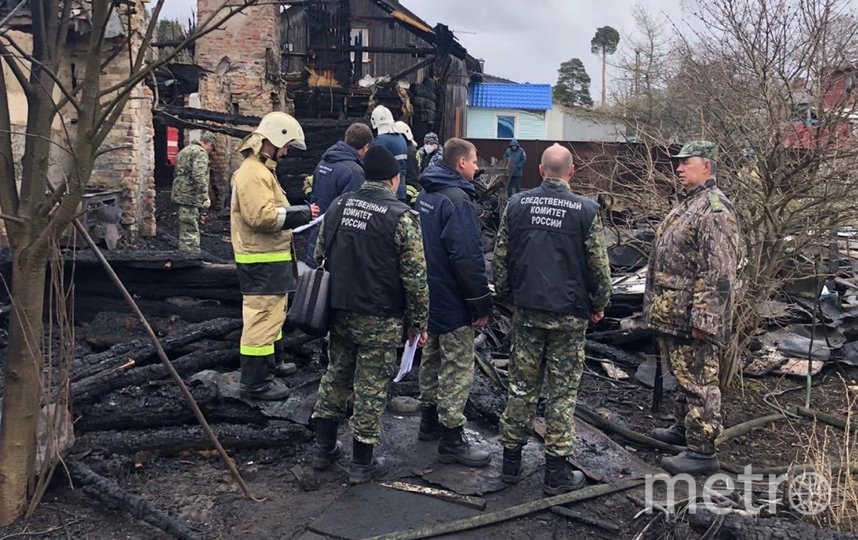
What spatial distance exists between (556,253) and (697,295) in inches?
41.3

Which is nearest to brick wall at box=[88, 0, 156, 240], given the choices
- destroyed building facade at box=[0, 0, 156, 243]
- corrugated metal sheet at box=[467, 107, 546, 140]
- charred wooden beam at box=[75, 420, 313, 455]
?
destroyed building facade at box=[0, 0, 156, 243]

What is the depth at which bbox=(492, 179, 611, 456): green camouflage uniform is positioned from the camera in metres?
4.12

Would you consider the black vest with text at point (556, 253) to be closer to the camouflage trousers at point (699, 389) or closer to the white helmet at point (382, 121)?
the camouflage trousers at point (699, 389)

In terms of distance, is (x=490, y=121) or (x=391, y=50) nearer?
(x=391, y=50)

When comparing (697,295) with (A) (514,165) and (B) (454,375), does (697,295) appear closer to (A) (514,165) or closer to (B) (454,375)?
(B) (454,375)

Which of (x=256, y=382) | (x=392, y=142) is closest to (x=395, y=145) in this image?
(x=392, y=142)

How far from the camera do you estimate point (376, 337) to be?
414 centimetres

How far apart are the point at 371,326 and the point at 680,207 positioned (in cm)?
222

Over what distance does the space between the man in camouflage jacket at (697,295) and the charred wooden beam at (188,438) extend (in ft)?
8.13

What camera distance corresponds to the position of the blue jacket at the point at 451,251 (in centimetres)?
435

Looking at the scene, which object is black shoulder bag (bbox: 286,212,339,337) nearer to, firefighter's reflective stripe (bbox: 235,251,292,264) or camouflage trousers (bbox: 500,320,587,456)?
firefighter's reflective stripe (bbox: 235,251,292,264)

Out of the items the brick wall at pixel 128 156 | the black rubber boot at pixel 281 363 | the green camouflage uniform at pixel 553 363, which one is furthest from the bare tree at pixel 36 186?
the brick wall at pixel 128 156

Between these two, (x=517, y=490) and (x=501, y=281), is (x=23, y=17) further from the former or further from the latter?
(x=517, y=490)

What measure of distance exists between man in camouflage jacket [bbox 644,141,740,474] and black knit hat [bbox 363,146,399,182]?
1.91m
